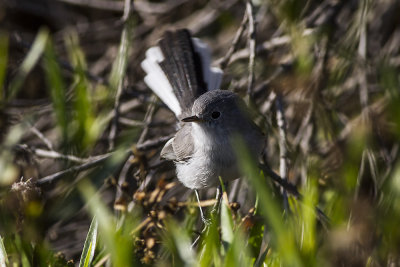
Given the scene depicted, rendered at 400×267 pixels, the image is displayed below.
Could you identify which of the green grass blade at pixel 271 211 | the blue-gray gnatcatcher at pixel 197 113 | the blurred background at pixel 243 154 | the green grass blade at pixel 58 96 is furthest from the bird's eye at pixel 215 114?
the green grass blade at pixel 271 211

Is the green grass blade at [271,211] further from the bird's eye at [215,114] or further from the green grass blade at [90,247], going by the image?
the bird's eye at [215,114]

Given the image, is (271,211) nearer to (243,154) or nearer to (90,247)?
(243,154)

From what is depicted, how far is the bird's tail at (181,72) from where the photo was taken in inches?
125

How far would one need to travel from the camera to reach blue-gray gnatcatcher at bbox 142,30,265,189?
2.51 metres

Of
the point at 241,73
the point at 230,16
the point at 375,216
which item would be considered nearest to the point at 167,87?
the point at 241,73

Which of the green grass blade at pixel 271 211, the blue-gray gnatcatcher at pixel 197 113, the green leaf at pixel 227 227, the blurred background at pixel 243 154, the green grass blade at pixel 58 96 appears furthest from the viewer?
the blue-gray gnatcatcher at pixel 197 113

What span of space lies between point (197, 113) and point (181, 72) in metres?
0.78

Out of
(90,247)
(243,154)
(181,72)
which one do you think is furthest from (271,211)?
(181,72)

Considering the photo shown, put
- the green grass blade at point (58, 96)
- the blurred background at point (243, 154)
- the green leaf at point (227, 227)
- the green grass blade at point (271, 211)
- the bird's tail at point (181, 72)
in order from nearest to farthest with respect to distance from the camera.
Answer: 1. the green grass blade at point (271, 211)
2. the green leaf at point (227, 227)
3. the blurred background at point (243, 154)
4. the green grass blade at point (58, 96)
5. the bird's tail at point (181, 72)

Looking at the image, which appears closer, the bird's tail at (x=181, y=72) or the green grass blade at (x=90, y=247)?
the green grass blade at (x=90, y=247)

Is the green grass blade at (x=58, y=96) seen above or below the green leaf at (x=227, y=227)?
above

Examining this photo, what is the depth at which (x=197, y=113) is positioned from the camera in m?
A: 2.50

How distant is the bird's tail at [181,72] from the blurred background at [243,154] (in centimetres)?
13

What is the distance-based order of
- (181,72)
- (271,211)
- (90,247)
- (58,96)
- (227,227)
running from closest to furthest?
(271,211) → (227,227) → (90,247) → (58,96) → (181,72)
